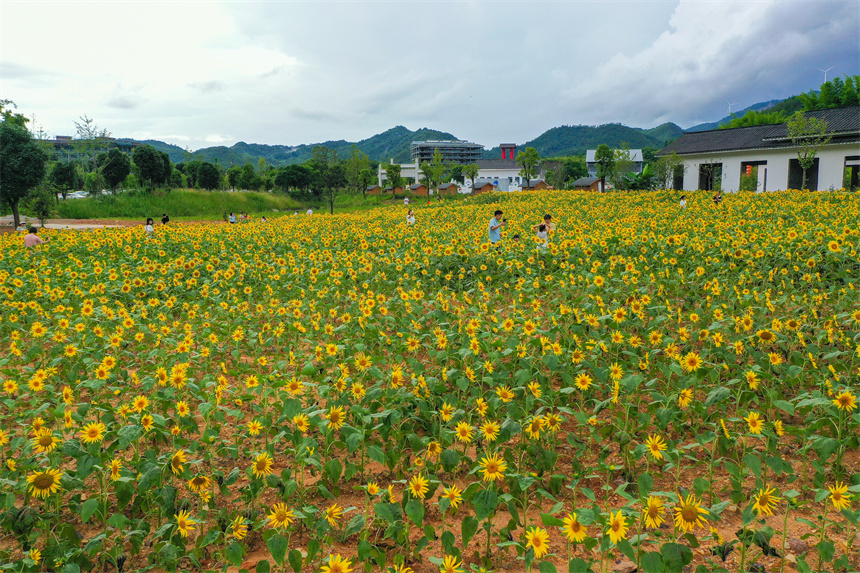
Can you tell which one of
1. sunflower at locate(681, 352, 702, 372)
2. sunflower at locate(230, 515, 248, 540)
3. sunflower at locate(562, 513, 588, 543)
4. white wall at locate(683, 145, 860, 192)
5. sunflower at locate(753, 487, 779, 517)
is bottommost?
sunflower at locate(230, 515, 248, 540)

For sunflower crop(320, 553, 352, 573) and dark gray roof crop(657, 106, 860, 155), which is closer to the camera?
sunflower crop(320, 553, 352, 573)

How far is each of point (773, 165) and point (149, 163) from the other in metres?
42.4

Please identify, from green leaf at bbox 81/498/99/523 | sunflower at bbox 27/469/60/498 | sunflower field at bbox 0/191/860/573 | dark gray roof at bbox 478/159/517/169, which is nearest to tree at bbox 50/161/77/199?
sunflower field at bbox 0/191/860/573

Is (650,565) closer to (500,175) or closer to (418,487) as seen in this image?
(418,487)

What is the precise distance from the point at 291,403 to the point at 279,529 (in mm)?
745

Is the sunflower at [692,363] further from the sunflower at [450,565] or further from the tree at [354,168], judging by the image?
the tree at [354,168]

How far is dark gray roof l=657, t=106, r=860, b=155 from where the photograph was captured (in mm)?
25875

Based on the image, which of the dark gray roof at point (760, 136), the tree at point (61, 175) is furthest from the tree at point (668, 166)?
the tree at point (61, 175)

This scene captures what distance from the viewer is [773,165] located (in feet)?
92.4

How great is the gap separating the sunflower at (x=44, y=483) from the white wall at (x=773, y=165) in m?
31.2

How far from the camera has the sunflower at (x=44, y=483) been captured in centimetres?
256

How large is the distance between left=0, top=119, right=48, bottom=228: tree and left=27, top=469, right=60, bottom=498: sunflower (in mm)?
27939

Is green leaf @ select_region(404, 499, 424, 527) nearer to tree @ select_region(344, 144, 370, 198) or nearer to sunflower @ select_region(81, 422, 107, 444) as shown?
sunflower @ select_region(81, 422, 107, 444)

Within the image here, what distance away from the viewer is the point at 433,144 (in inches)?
4929
